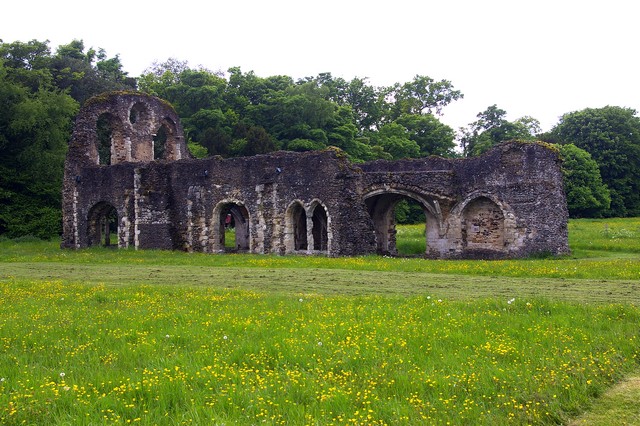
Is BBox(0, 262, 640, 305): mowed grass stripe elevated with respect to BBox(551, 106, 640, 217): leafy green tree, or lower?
lower

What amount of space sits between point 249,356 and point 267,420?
1888 millimetres

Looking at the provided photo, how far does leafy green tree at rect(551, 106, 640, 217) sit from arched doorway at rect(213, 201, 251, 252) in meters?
36.7

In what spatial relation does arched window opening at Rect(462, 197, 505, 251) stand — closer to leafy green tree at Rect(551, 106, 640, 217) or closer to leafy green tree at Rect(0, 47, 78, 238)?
leafy green tree at Rect(0, 47, 78, 238)

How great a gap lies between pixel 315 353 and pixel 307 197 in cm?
1865

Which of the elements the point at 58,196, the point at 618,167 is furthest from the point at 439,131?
the point at 58,196

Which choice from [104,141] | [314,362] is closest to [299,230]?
[104,141]

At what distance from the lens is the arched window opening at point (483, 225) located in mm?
25375

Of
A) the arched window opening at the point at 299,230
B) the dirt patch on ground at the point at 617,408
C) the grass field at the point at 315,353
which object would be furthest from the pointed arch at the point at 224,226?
the dirt patch on ground at the point at 617,408

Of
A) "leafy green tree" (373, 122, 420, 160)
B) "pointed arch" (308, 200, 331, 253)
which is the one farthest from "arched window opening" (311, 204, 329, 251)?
"leafy green tree" (373, 122, 420, 160)

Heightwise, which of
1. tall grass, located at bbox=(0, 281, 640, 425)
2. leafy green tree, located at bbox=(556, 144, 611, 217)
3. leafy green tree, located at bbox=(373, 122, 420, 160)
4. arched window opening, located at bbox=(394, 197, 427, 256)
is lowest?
tall grass, located at bbox=(0, 281, 640, 425)

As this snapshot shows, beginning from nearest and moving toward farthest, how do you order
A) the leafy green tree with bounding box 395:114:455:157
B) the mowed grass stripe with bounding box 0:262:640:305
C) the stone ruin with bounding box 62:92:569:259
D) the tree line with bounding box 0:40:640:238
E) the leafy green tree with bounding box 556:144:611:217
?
the mowed grass stripe with bounding box 0:262:640:305 → the stone ruin with bounding box 62:92:569:259 → the tree line with bounding box 0:40:640:238 → the leafy green tree with bounding box 556:144:611:217 → the leafy green tree with bounding box 395:114:455:157

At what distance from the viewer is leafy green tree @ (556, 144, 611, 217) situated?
1994 inches

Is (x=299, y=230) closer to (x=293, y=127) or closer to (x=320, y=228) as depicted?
(x=320, y=228)

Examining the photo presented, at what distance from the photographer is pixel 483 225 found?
25.8m
